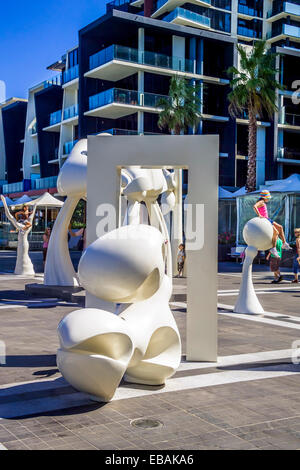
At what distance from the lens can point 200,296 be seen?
6.35 m

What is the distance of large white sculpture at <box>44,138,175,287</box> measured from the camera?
10.8 m

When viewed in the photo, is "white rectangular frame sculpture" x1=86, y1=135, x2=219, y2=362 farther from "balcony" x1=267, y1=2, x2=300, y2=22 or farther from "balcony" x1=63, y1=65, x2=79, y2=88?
"balcony" x1=267, y1=2, x2=300, y2=22

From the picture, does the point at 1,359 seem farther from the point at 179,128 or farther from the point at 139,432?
the point at 179,128

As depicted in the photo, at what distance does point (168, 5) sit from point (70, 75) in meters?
9.18

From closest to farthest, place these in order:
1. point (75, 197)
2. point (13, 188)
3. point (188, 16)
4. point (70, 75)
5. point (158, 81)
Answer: point (75, 197), point (158, 81), point (188, 16), point (70, 75), point (13, 188)

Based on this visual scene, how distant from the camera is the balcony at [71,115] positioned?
3916 cm

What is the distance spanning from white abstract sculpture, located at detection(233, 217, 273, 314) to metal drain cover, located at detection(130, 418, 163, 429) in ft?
19.3

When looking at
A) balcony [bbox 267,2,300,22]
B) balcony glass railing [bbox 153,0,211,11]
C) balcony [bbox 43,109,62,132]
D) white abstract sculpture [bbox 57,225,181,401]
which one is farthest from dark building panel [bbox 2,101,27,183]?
white abstract sculpture [bbox 57,225,181,401]

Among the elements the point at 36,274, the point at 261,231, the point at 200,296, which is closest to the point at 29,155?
the point at 36,274

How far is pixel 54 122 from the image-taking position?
1658 inches

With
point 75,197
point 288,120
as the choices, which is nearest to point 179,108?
point 288,120

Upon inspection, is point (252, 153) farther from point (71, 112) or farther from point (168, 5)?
point (168, 5)

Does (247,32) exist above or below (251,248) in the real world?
above
